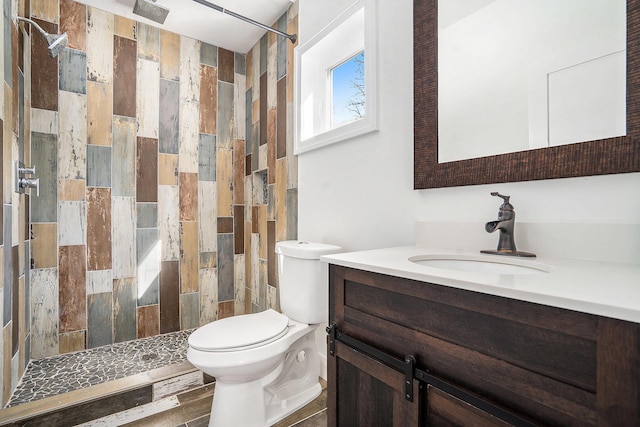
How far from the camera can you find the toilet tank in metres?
1.54

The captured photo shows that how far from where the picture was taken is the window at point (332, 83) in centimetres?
173

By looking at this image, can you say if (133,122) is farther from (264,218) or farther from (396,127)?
(396,127)

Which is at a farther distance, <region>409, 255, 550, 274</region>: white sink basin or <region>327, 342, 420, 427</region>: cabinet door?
<region>409, 255, 550, 274</region>: white sink basin

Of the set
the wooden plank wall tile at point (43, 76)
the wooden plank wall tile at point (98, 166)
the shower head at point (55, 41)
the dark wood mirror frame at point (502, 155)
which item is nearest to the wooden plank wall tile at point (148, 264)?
the wooden plank wall tile at point (98, 166)

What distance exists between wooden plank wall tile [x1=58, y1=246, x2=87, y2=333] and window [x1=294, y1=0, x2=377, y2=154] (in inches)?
67.7

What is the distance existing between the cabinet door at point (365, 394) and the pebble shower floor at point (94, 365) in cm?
146

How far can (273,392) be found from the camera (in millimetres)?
1543

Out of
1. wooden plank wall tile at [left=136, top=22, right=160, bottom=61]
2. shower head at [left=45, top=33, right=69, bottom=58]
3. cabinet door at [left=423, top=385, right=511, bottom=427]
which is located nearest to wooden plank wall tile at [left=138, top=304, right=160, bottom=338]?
shower head at [left=45, top=33, right=69, bottom=58]

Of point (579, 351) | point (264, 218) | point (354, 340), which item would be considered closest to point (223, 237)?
point (264, 218)

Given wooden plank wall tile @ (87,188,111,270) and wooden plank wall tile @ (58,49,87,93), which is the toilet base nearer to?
wooden plank wall tile @ (87,188,111,270)

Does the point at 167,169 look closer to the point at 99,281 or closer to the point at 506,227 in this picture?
the point at 99,281

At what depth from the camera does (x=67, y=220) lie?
2.12 meters

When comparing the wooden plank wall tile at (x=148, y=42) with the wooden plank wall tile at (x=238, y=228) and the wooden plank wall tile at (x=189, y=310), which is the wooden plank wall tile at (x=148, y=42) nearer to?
the wooden plank wall tile at (x=238, y=228)

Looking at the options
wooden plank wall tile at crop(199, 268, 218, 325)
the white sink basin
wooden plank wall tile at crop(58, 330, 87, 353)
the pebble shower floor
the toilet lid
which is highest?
the white sink basin
